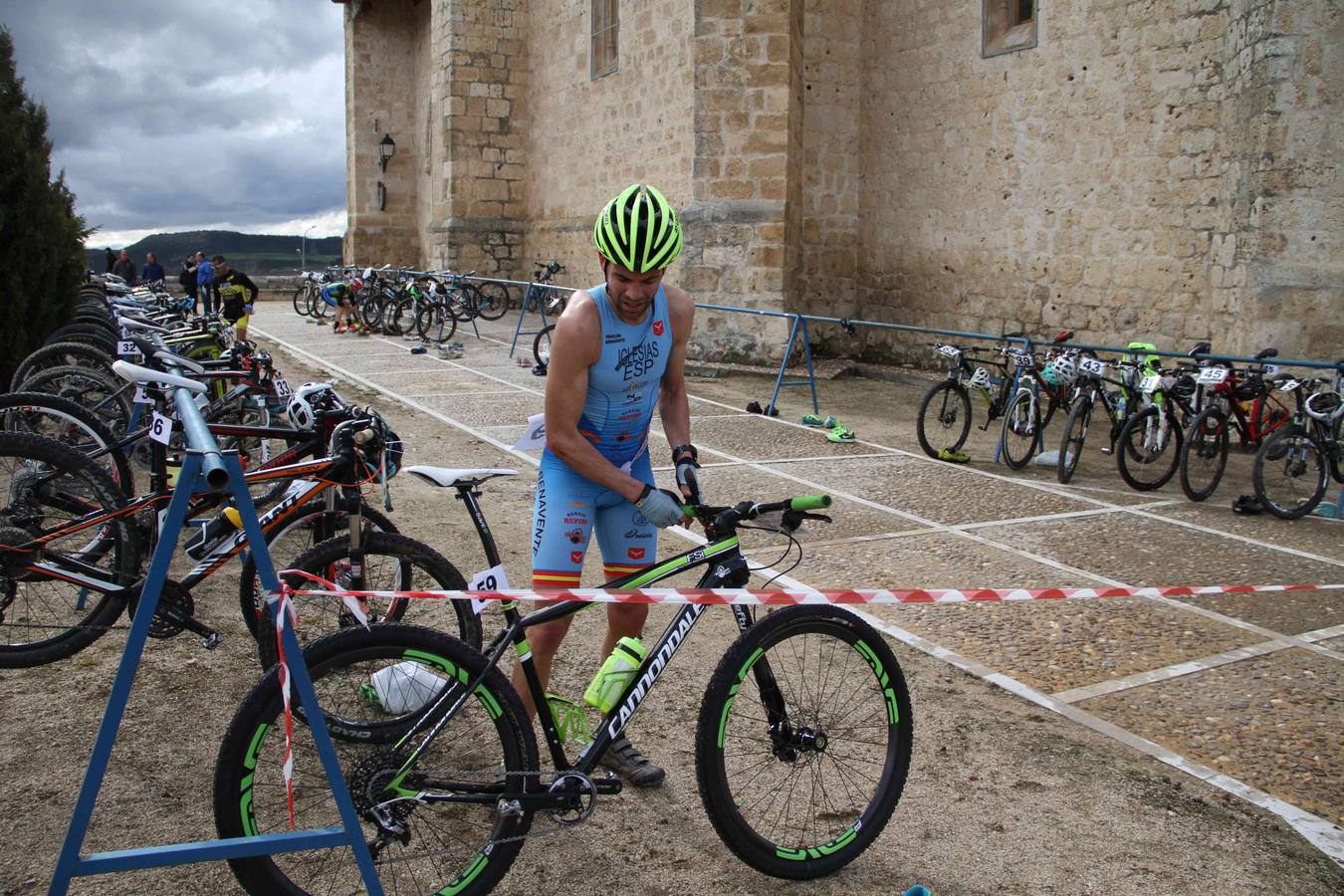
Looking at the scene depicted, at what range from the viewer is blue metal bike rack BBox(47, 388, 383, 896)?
232cm

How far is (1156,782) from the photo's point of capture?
3586mm

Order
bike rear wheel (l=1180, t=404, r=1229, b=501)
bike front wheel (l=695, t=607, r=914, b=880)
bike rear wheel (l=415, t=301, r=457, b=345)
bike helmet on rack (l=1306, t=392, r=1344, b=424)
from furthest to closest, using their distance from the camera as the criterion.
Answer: bike rear wheel (l=415, t=301, r=457, b=345), bike rear wheel (l=1180, t=404, r=1229, b=501), bike helmet on rack (l=1306, t=392, r=1344, b=424), bike front wheel (l=695, t=607, r=914, b=880)

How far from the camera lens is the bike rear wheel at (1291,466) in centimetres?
754

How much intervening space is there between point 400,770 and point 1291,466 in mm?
6864

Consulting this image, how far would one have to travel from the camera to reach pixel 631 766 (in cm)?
353

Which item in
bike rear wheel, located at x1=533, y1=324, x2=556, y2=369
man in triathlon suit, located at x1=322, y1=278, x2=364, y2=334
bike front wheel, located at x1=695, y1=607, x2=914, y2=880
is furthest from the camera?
man in triathlon suit, located at x1=322, y1=278, x2=364, y2=334

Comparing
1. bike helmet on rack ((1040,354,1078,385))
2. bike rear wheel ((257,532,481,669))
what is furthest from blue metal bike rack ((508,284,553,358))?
bike rear wheel ((257,532,481,669))

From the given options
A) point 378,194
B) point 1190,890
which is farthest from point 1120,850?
point 378,194

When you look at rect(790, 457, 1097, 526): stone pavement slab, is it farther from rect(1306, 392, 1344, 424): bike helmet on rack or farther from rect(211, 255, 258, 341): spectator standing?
rect(211, 255, 258, 341): spectator standing

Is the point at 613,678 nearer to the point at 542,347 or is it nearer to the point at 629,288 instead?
the point at 629,288

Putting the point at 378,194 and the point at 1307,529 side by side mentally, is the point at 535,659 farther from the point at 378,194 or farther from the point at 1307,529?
the point at 378,194

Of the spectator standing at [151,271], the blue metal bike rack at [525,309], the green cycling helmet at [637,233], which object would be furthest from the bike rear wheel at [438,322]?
the green cycling helmet at [637,233]

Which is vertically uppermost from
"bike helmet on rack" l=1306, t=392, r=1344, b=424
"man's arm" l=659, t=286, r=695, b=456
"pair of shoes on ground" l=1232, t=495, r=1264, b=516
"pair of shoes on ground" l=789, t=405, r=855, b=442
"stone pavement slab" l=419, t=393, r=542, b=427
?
"man's arm" l=659, t=286, r=695, b=456

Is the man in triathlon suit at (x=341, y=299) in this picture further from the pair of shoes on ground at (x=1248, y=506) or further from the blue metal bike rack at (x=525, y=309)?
the pair of shoes on ground at (x=1248, y=506)
